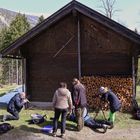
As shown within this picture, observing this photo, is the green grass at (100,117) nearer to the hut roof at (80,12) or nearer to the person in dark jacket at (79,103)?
the person in dark jacket at (79,103)

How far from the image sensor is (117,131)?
54.2 ft

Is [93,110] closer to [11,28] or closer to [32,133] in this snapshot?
[32,133]

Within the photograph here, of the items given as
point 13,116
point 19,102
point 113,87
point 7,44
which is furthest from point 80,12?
point 7,44

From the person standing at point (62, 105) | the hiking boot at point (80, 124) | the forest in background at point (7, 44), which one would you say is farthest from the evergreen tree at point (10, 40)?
the person standing at point (62, 105)

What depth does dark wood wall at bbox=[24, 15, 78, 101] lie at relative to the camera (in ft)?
71.3

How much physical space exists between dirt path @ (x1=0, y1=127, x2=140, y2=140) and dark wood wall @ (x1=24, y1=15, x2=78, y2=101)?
5.93 metres

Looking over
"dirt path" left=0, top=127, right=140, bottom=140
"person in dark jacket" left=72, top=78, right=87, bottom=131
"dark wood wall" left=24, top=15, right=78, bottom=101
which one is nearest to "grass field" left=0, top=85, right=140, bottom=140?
"dirt path" left=0, top=127, right=140, bottom=140

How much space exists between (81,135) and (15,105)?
3954 millimetres

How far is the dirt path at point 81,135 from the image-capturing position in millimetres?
15508

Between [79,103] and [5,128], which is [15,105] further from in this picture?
[79,103]

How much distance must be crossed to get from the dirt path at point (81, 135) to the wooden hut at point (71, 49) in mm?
4854

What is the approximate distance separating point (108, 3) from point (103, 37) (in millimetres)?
38757

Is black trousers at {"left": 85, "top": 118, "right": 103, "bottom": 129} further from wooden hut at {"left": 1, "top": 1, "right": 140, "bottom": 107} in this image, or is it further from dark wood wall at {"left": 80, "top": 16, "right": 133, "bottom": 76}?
dark wood wall at {"left": 80, "top": 16, "right": 133, "bottom": 76}

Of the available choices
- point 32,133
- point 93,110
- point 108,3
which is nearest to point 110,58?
point 93,110
